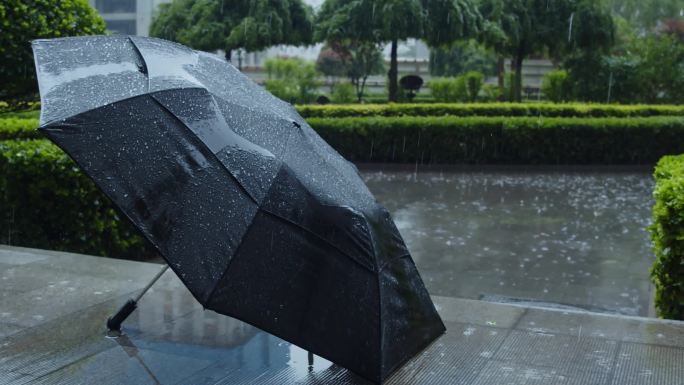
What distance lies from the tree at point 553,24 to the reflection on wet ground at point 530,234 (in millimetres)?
11406

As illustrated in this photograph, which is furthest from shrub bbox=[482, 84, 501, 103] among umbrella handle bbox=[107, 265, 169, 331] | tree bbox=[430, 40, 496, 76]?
→ umbrella handle bbox=[107, 265, 169, 331]

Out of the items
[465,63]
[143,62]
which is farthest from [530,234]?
[465,63]

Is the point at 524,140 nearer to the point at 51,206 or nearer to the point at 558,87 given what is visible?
the point at 51,206

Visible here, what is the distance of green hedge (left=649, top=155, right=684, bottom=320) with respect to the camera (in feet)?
15.6

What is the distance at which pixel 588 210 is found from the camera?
33.7 ft

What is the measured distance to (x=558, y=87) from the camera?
2695 cm

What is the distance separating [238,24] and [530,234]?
16.9 m

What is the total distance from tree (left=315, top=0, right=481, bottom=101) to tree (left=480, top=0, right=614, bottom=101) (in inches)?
56.8

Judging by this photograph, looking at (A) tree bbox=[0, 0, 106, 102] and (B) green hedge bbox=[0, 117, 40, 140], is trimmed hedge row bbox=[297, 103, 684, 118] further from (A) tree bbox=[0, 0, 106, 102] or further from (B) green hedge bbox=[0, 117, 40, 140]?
(A) tree bbox=[0, 0, 106, 102]

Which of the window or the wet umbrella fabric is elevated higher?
the window

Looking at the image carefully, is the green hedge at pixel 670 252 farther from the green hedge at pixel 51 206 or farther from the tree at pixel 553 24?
the tree at pixel 553 24

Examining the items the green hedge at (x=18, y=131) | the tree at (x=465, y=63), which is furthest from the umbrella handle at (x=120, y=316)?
the tree at (x=465, y=63)

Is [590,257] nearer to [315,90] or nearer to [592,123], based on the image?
[592,123]

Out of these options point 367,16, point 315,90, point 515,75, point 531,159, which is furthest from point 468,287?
point 315,90
